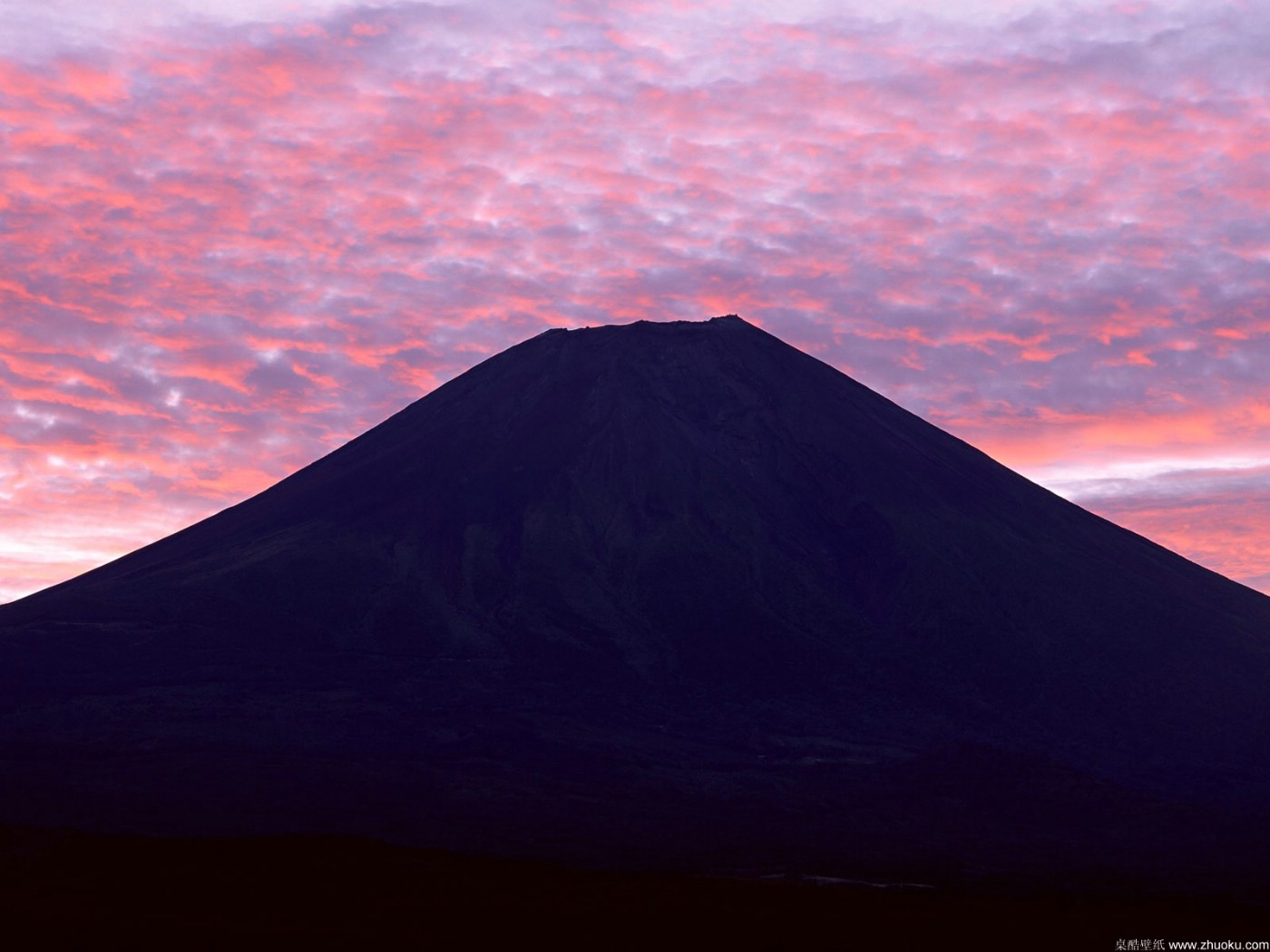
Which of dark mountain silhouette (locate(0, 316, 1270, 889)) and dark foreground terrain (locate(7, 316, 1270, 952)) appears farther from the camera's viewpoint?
dark mountain silhouette (locate(0, 316, 1270, 889))

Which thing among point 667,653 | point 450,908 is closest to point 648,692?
point 667,653

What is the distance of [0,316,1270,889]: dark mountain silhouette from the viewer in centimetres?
6919

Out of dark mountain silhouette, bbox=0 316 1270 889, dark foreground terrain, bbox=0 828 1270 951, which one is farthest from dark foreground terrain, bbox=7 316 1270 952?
dark mountain silhouette, bbox=0 316 1270 889

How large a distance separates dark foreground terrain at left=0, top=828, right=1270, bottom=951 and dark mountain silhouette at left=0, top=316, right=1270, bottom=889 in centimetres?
1504

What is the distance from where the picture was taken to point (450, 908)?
34031mm

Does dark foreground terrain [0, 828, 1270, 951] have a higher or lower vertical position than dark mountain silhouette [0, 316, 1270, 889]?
lower

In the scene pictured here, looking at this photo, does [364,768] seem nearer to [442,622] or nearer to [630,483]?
[442,622]

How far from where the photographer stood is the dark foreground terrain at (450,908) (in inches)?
1226

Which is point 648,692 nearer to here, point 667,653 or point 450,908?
point 667,653

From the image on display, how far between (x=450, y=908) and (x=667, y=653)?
260 feet

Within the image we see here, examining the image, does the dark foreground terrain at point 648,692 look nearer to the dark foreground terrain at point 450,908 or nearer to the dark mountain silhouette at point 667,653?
the dark foreground terrain at point 450,908

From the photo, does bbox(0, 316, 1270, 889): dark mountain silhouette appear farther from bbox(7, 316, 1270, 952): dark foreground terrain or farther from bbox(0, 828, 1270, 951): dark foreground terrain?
bbox(0, 828, 1270, 951): dark foreground terrain

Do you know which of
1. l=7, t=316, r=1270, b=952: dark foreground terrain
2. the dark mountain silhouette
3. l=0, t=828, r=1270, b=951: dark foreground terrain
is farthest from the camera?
the dark mountain silhouette

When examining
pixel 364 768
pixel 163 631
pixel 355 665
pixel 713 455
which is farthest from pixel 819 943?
pixel 713 455
